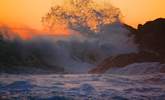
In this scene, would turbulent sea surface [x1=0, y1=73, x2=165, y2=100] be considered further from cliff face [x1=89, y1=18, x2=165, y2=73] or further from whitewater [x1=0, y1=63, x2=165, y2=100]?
cliff face [x1=89, y1=18, x2=165, y2=73]

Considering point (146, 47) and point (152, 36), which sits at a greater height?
point (152, 36)

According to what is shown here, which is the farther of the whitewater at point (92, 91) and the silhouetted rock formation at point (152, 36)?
the silhouetted rock formation at point (152, 36)

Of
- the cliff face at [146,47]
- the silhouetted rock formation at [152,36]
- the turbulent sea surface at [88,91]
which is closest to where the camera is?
the turbulent sea surface at [88,91]

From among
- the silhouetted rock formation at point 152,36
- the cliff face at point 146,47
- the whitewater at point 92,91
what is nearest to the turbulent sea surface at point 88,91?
the whitewater at point 92,91

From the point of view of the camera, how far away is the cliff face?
24.0 metres

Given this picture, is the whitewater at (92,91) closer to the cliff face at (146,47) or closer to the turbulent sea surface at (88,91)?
the turbulent sea surface at (88,91)

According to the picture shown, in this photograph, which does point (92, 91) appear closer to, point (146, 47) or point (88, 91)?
point (88, 91)

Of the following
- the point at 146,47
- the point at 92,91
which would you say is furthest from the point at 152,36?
the point at 92,91

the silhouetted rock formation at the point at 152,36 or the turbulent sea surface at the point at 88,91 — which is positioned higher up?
the silhouetted rock formation at the point at 152,36

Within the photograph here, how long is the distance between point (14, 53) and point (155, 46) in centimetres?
1595

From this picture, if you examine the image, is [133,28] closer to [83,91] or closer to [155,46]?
[155,46]

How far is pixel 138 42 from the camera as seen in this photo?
90.0 feet

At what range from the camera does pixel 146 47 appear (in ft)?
87.6

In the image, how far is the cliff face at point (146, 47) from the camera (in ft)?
78.7
